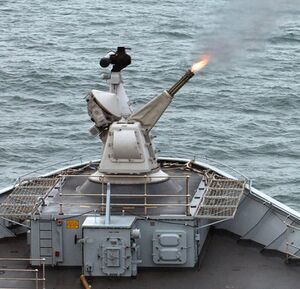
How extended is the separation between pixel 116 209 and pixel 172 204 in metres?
1.58

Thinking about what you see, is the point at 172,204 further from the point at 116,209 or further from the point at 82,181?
the point at 82,181

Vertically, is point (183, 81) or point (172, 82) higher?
point (183, 81)

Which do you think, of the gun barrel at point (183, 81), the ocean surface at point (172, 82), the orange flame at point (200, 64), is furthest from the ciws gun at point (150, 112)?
the ocean surface at point (172, 82)

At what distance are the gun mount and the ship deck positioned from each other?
297 cm

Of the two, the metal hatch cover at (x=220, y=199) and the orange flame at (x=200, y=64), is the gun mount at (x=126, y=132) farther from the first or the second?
the metal hatch cover at (x=220, y=199)

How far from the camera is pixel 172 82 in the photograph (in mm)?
69812

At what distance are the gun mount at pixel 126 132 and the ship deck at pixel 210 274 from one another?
9.76 feet

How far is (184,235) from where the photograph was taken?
30.2 metres

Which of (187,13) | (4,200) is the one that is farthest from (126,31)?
(4,200)

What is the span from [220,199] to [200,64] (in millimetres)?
4080

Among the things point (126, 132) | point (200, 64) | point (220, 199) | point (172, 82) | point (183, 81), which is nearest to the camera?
point (126, 132)

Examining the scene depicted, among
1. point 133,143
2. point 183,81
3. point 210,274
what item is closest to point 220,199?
point 210,274

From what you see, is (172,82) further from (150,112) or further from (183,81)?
(183,81)

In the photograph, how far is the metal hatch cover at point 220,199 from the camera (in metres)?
30.7
